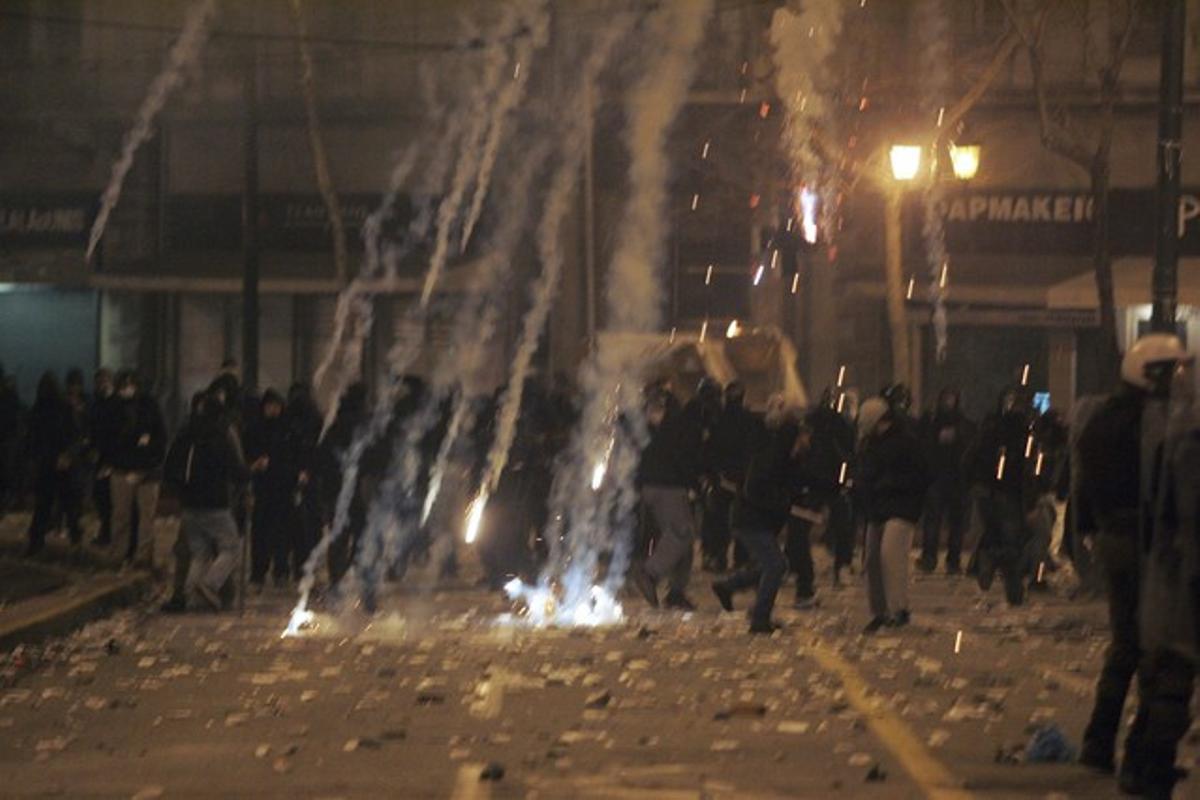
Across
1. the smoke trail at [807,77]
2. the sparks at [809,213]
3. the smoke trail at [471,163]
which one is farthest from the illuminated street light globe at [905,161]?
the smoke trail at [471,163]

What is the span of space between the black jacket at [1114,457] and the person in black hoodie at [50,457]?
14.8 metres

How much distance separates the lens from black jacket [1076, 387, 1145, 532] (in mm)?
10141

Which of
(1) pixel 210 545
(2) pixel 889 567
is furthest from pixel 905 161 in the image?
(1) pixel 210 545

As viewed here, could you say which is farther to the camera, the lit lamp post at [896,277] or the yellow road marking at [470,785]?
the lit lamp post at [896,277]

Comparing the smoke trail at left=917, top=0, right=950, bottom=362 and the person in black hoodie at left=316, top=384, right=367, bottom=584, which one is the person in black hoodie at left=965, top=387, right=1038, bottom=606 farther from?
the smoke trail at left=917, top=0, right=950, bottom=362

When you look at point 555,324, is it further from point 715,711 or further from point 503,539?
point 715,711

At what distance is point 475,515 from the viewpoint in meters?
20.7

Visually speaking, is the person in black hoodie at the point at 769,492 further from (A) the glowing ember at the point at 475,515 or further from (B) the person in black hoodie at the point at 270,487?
(B) the person in black hoodie at the point at 270,487


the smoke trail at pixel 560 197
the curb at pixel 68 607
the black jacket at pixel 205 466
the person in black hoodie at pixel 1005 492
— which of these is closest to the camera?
the curb at pixel 68 607

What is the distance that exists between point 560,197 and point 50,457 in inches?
744

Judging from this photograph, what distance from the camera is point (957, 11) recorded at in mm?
38219

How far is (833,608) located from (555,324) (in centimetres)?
2282

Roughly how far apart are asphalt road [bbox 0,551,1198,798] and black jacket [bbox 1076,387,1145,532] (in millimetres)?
1175

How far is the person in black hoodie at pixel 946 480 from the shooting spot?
2372 cm
